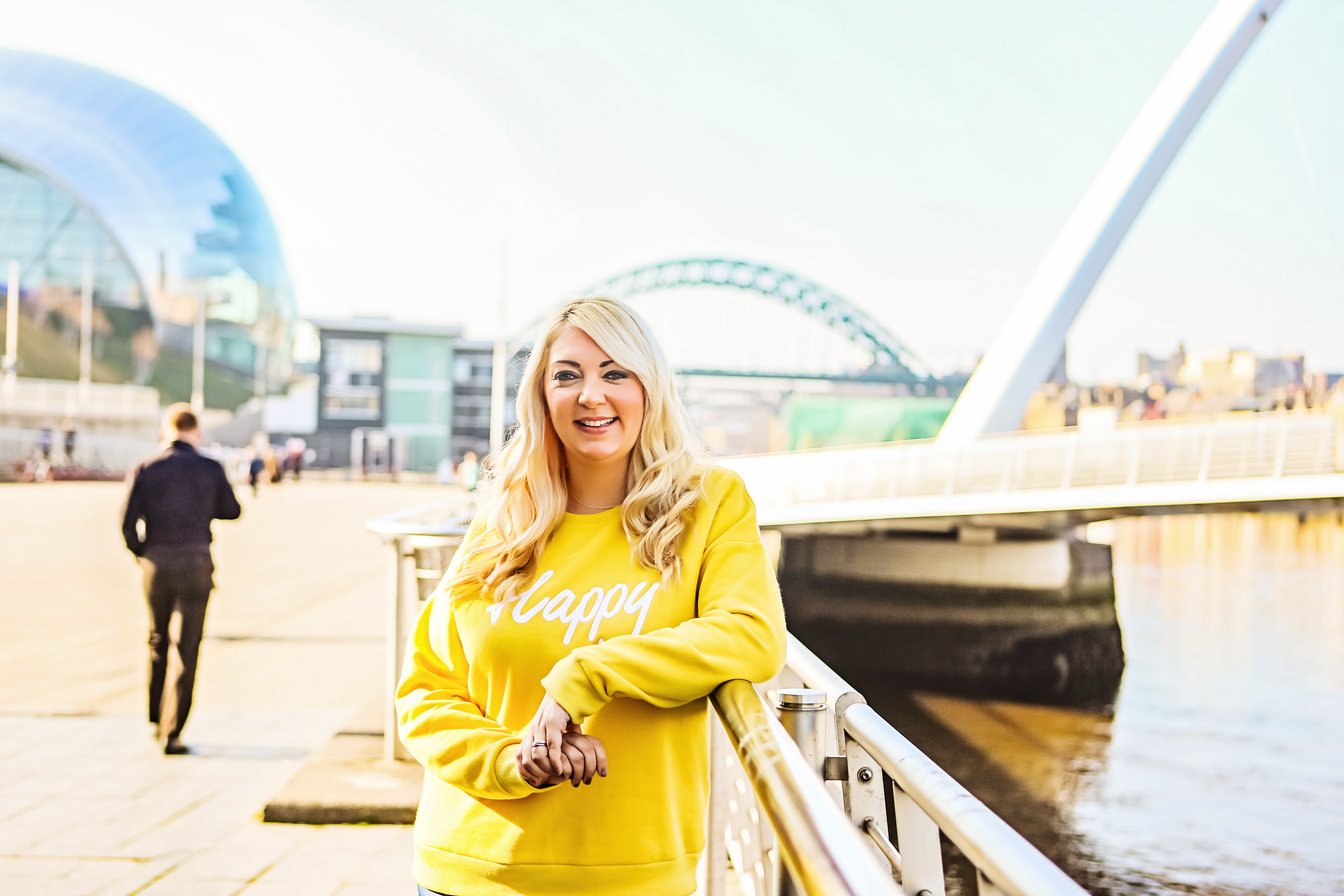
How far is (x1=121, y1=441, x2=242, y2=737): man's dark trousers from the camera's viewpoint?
5.08m

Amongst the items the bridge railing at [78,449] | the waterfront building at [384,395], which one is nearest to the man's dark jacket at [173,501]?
the bridge railing at [78,449]

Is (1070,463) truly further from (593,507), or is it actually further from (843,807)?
(593,507)

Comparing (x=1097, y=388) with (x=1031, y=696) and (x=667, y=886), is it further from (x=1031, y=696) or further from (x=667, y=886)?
(x=667, y=886)

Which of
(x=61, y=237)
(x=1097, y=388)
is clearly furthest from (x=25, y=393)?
(x=1097, y=388)

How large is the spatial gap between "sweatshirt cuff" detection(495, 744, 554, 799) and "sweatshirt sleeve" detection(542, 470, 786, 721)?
10 cm

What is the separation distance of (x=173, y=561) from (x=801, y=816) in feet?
15.5

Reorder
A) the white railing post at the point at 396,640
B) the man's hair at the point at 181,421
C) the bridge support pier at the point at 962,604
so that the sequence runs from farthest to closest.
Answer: the bridge support pier at the point at 962,604
the man's hair at the point at 181,421
the white railing post at the point at 396,640

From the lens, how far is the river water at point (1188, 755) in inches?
382

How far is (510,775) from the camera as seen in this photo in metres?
1.39

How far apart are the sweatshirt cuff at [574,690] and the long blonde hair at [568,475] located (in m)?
0.20

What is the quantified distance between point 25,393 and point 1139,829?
38579 millimetres

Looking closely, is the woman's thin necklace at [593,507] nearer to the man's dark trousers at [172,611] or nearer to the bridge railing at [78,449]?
the man's dark trousers at [172,611]

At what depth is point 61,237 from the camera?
57.8 m

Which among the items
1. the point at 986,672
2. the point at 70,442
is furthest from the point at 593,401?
the point at 70,442
